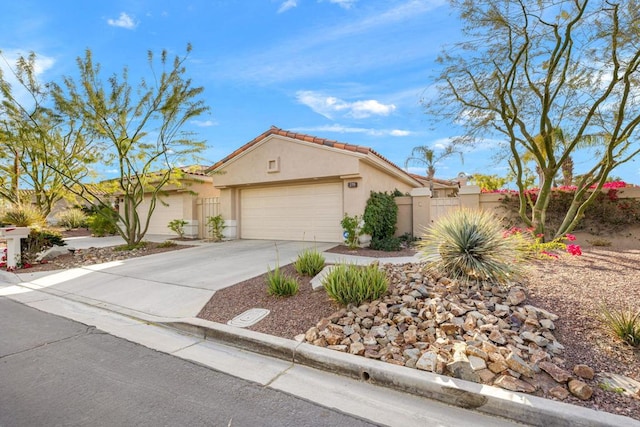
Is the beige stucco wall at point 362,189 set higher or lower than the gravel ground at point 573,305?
higher

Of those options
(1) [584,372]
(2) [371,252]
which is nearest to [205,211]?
(2) [371,252]

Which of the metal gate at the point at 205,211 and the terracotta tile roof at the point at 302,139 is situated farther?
the metal gate at the point at 205,211

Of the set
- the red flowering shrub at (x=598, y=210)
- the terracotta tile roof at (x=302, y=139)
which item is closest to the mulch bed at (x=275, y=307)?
the terracotta tile roof at (x=302, y=139)

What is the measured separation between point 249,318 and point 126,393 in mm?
1916

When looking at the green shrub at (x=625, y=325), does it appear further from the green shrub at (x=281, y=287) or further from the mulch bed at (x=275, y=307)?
the green shrub at (x=281, y=287)

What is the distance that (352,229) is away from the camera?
34.9 feet

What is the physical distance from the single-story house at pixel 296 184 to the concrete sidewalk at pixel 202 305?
1.56 meters

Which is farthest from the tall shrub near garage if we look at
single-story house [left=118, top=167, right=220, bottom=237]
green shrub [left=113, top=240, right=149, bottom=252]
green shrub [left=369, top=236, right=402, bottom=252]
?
green shrub [left=113, top=240, right=149, bottom=252]

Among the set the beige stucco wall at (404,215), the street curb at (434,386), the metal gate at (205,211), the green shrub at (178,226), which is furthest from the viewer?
the metal gate at (205,211)

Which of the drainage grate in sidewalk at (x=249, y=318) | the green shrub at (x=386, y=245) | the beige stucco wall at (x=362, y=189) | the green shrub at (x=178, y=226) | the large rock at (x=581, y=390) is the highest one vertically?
the beige stucco wall at (x=362, y=189)

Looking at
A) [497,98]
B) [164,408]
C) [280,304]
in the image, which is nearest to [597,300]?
[280,304]

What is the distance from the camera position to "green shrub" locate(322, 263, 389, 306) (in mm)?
4617

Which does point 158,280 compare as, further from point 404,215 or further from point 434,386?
point 404,215

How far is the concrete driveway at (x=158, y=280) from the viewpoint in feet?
19.1
